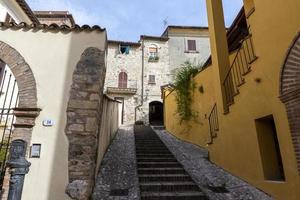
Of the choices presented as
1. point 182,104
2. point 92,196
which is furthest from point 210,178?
point 182,104

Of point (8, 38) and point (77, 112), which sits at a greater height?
point (8, 38)

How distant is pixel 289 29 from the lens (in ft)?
14.0

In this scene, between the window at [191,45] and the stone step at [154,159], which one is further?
the window at [191,45]

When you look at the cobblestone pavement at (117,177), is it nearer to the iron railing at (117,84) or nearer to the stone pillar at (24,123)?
the stone pillar at (24,123)

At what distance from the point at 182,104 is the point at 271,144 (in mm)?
5694

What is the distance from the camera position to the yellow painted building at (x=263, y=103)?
417 centimetres

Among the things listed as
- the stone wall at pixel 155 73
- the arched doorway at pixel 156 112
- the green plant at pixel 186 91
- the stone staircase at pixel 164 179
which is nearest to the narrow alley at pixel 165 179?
the stone staircase at pixel 164 179

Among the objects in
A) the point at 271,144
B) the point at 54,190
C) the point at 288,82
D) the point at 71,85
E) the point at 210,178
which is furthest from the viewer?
the point at 210,178

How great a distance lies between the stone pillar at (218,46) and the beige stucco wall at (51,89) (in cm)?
383

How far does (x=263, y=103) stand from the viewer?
4.96 m

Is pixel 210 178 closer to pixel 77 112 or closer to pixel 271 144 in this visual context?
pixel 271 144

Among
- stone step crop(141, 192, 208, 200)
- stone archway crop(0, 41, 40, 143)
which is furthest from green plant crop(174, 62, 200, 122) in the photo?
stone archway crop(0, 41, 40, 143)

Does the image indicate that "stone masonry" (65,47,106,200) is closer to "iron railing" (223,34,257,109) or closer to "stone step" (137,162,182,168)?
"stone step" (137,162,182,168)

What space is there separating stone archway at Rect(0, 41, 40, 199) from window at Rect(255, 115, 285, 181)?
4.58 m
